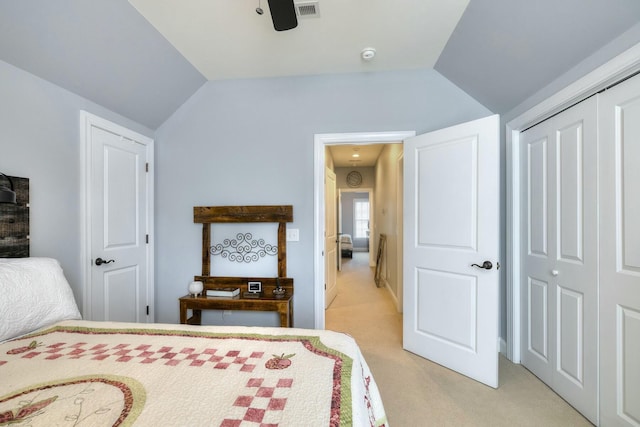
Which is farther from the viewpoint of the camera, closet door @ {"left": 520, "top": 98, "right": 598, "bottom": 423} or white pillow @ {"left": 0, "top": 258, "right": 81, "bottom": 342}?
closet door @ {"left": 520, "top": 98, "right": 598, "bottom": 423}

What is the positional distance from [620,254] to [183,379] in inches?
87.2

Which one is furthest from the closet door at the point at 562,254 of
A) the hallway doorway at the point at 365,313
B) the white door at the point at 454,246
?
the hallway doorway at the point at 365,313

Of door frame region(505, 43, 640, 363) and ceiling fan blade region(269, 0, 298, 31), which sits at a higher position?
ceiling fan blade region(269, 0, 298, 31)

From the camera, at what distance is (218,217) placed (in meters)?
2.71

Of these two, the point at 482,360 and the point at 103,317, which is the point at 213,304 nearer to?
the point at 103,317

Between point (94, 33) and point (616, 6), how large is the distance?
3.00 meters

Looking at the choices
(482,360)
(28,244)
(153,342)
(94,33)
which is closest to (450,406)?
(482,360)

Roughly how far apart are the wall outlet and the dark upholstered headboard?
1852mm

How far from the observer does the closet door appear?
168 centimetres

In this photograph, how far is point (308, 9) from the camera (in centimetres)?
186

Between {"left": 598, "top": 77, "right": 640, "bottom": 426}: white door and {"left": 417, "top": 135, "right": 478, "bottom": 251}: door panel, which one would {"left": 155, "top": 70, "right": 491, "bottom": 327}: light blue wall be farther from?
{"left": 598, "top": 77, "right": 640, "bottom": 426}: white door

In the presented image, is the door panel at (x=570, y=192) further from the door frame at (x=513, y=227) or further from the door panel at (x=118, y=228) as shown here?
the door panel at (x=118, y=228)

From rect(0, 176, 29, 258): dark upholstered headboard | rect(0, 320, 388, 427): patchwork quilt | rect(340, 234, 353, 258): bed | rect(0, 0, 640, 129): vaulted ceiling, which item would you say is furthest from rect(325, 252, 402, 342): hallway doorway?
rect(340, 234, 353, 258): bed

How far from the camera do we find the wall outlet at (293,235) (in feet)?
8.99
